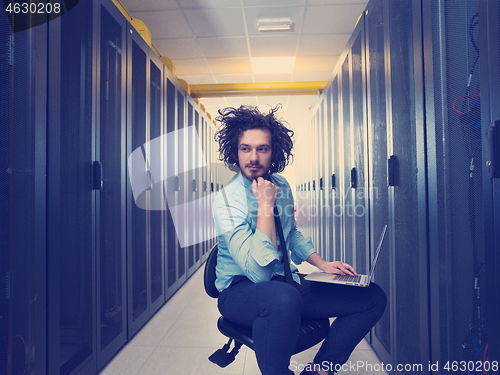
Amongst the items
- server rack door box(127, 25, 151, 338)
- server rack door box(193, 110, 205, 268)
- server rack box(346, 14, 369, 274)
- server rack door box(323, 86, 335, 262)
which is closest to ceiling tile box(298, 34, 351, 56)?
server rack door box(323, 86, 335, 262)

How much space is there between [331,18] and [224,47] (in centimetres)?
124

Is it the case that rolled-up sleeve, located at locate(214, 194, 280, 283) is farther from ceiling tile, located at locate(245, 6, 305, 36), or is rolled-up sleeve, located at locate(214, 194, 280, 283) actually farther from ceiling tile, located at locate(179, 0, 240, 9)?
ceiling tile, located at locate(245, 6, 305, 36)

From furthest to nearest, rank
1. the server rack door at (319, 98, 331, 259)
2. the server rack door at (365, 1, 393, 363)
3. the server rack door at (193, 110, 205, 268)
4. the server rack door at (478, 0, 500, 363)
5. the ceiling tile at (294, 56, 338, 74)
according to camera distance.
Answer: the ceiling tile at (294, 56, 338, 74) < the server rack door at (193, 110, 205, 268) < the server rack door at (319, 98, 331, 259) < the server rack door at (365, 1, 393, 363) < the server rack door at (478, 0, 500, 363)

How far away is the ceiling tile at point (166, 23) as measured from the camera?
119 inches

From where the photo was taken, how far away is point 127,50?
6.24ft

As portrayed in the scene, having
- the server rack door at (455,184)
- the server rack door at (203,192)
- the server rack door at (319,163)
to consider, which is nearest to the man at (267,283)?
the server rack door at (455,184)

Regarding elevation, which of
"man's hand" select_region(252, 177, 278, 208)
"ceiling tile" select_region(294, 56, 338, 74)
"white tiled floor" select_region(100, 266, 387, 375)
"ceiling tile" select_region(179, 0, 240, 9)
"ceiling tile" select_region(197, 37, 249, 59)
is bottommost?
"white tiled floor" select_region(100, 266, 387, 375)

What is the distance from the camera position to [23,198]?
3.47 feet

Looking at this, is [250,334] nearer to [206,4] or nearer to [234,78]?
[206,4]

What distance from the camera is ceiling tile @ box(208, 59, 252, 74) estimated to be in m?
4.11

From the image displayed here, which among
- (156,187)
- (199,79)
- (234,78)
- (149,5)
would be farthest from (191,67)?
(156,187)

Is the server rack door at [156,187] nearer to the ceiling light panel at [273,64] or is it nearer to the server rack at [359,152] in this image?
the server rack at [359,152]

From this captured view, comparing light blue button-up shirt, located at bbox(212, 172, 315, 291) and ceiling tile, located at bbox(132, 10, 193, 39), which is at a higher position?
ceiling tile, located at bbox(132, 10, 193, 39)

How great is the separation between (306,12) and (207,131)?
82.6 inches
